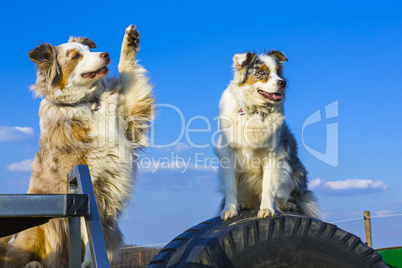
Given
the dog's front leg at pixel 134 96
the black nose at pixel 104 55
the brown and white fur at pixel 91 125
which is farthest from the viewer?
the dog's front leg at pixel 134 96

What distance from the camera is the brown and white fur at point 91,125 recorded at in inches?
178

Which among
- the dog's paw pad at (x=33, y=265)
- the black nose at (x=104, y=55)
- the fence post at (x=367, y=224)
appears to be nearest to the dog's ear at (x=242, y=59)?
the black nose at (x=104, y=55)

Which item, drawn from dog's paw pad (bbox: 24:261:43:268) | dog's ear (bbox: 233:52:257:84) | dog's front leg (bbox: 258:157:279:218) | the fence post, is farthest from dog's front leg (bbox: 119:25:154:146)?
the fence post

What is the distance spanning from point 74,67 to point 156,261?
2801 millimetres

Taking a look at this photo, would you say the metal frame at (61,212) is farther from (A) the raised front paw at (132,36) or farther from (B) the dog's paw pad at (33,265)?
(A) the raised front paw at (132,36)

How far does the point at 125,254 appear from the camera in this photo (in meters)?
7.66

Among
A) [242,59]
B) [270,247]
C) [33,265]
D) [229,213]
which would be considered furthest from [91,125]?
[270,247]

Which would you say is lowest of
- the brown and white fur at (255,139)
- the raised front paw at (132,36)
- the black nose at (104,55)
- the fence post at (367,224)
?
the fence post at (367,224)

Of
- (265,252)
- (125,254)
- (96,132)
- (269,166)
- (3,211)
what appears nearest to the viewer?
(3,211)

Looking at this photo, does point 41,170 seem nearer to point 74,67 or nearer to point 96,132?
point 96,132

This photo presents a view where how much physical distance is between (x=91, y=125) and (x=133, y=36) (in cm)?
109

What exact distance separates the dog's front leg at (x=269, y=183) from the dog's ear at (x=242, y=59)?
1.06 meters

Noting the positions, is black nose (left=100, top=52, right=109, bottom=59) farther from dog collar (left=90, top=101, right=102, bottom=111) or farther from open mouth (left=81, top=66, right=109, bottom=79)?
dog collar (left=90, top=101, right=102, bottom=111)

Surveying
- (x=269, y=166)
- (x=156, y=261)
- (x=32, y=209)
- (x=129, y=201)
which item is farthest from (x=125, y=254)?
(x=32, y=209)
